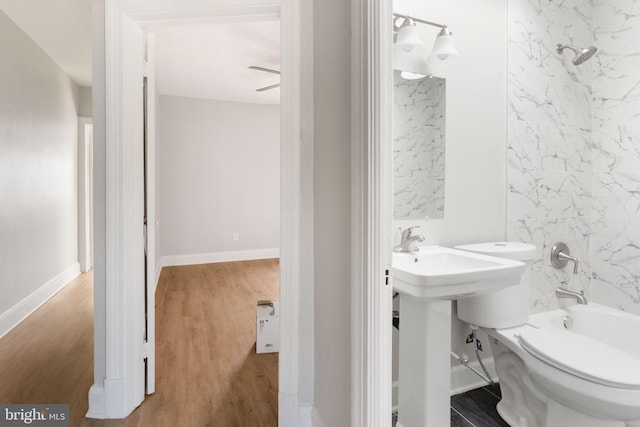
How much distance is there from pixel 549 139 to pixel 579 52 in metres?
0.59

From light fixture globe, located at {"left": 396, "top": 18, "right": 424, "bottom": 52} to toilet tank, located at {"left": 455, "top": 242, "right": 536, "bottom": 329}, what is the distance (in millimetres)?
1136

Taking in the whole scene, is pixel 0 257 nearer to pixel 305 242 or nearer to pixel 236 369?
pixel 236 369

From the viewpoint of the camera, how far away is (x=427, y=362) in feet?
5.10

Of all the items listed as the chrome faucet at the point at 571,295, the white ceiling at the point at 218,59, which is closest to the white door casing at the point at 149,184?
the white ceiling at the point at 218,59

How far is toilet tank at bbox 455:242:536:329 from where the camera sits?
1.86m

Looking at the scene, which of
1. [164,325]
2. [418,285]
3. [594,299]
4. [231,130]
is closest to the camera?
[418,285]

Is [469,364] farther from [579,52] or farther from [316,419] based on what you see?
[579,52]

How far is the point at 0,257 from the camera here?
2605mm

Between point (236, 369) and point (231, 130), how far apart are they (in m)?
4.01

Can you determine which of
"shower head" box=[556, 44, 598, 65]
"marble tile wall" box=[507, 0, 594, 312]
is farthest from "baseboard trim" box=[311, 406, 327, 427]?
"shower head" box=[556, 44, 598, 65]

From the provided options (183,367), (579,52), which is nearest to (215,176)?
(183,367)

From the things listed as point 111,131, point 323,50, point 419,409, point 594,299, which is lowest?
point 419,409

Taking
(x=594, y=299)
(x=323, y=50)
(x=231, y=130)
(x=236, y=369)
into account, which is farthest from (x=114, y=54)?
(x=231, y=130)

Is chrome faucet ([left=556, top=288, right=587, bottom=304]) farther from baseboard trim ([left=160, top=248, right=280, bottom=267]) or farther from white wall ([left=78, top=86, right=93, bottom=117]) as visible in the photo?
white wall ([left=78, top=86, right=93, bottom=117])
